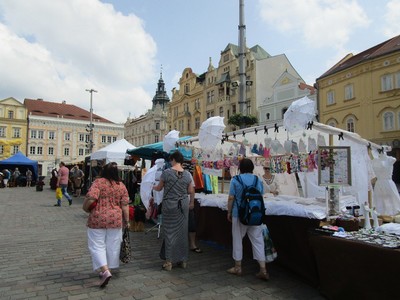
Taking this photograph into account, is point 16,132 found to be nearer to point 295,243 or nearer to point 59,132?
point 59,132

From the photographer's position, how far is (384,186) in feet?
17.6

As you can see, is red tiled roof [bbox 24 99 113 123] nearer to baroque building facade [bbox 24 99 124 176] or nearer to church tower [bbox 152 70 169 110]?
baroque building facade [bbox 24 99 124 176]

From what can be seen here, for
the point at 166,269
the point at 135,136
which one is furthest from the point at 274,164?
the point at 135,136

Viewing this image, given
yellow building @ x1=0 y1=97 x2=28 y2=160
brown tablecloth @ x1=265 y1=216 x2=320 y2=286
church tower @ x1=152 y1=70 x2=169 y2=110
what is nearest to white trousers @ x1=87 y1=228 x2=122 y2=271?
brown tablecloth @ x1=265 y1=216 x2=320 y2=286

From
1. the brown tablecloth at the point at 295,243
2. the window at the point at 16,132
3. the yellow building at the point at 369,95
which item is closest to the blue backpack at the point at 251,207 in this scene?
the brown tablecloth at the point at 295,243

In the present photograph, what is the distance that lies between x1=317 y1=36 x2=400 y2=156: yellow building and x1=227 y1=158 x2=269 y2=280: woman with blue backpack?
20522mm

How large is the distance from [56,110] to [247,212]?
202 feet

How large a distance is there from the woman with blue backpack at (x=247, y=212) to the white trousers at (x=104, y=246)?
60.0 inches

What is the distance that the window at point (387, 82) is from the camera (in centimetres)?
2162

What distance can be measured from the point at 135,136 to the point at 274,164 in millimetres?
69504

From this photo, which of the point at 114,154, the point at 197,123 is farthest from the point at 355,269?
the point at 197,123

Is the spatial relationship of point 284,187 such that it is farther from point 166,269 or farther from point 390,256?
point 390,256

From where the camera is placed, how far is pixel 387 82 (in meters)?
21.8

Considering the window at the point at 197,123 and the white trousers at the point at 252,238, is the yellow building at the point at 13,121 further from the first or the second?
the white trousers at the point at 252,238
